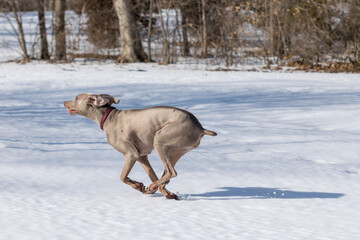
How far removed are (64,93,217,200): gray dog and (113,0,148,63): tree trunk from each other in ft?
61.9

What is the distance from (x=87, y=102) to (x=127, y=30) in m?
19.0

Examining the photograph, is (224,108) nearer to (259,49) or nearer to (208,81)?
(208,81)

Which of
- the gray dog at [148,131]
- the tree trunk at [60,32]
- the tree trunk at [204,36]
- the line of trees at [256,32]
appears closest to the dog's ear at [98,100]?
the gray dog at [148,131]

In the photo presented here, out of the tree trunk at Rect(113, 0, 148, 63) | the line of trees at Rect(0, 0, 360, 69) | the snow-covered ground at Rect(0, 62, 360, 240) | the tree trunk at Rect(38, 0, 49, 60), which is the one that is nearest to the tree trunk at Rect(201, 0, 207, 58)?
the line of trees at Rect(0, 0, 360, 69)

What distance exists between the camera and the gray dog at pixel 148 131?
15.5 ft

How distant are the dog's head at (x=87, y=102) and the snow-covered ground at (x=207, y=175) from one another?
2.52 feet

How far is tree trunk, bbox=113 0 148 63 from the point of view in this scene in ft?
77.2

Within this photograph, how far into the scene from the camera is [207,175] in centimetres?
611

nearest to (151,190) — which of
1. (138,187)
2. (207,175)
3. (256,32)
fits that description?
(138,187)

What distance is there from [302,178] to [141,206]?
1966 mm

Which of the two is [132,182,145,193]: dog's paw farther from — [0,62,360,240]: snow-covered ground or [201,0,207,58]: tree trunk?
[201,0,207,58]: tree trunk

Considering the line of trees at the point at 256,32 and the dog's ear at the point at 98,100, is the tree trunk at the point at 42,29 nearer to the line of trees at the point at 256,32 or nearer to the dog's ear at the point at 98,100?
the line of trees at the point at 256,32

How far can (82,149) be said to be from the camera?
7.28 meters

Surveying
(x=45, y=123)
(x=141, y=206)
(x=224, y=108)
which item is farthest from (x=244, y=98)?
(x=141, y=206)
